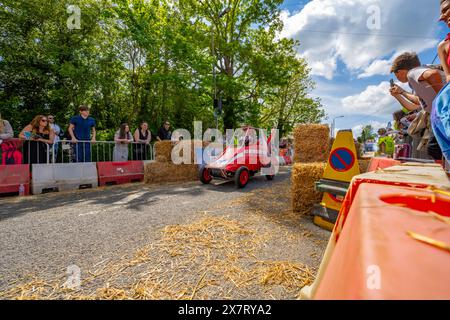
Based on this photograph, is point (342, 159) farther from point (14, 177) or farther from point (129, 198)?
point (14, 177)

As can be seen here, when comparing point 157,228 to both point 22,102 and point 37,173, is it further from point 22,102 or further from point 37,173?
point 22,102

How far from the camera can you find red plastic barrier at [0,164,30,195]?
505 centimetres

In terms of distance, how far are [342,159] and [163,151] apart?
5.78 m

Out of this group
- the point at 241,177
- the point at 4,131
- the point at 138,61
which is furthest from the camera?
the point at 138,61

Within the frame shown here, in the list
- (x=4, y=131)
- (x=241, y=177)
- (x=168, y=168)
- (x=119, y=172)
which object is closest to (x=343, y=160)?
(x=241, y=177)

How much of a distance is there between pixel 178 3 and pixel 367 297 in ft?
64.1

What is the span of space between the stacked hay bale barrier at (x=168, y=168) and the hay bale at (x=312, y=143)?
402cm

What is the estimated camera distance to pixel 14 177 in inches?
205

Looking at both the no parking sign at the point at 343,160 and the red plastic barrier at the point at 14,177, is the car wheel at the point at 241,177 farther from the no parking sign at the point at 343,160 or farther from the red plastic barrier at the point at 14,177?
the red plastic barrier at the point at 14,177

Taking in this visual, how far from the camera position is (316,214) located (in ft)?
10.5

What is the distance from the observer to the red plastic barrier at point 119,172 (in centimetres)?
665

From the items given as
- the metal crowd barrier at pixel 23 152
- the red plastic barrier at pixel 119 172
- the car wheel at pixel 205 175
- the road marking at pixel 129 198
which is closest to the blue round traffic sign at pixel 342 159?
the road marking at pixel 129 198

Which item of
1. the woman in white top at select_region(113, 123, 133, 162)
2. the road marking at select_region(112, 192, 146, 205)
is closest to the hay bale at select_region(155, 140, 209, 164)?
the woman in white top at select_region(113, 123, 133, 162)
